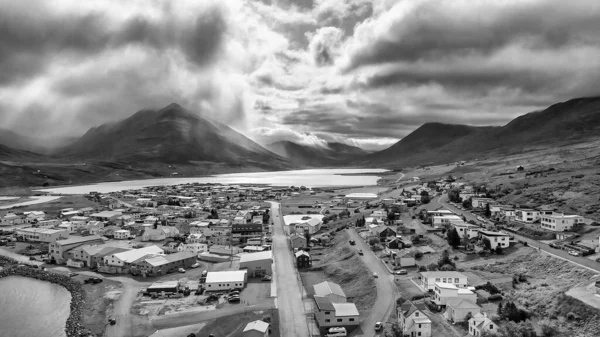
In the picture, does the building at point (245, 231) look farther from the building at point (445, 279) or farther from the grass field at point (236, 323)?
the building at point (445, 279)

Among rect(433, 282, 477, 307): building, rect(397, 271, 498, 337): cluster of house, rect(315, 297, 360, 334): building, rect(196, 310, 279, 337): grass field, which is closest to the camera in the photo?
rect(397, 271, 498, 337): cluster of house

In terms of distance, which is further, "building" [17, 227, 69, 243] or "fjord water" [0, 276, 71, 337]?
"building" [17, 227, 69, 243]

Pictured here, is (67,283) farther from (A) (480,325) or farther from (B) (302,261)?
(A) (480,325)

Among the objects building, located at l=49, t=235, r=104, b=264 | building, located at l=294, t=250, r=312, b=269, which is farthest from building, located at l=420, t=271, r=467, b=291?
building, located at l=49, t=235, r=104, b=264

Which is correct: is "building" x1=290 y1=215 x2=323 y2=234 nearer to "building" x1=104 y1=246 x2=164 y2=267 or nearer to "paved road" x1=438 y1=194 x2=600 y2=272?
"building" x1=104 y1=246 x2=164 y2=267

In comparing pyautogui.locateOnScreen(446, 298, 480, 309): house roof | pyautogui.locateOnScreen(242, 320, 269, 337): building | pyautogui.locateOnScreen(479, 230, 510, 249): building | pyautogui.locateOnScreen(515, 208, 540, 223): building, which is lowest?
pyautogui.locateOnScreen(242, 320, 269, 337): building

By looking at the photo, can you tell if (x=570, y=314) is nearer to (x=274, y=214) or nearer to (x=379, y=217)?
(x=379, y=217)

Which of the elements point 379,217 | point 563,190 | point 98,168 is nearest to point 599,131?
point 563,190
